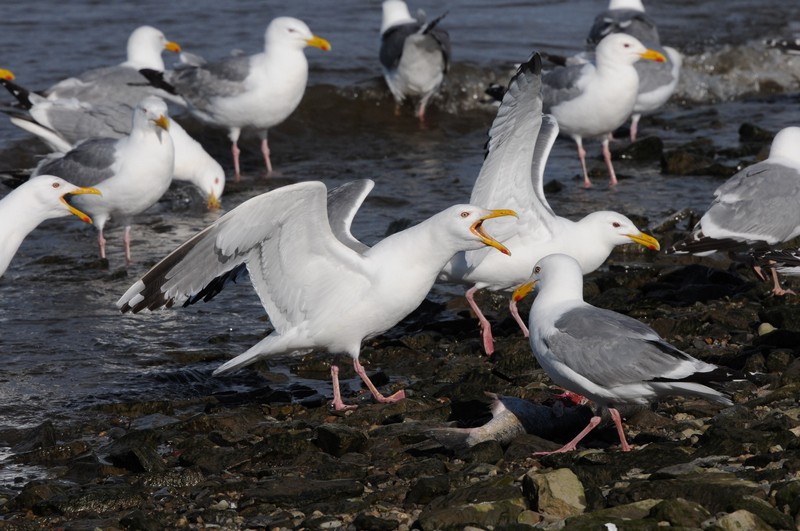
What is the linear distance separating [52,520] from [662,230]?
5.91 meters

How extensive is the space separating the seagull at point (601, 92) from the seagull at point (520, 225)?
4.15 metres

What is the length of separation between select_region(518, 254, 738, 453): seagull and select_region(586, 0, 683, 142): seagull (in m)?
7.74

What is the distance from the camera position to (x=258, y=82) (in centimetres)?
1284

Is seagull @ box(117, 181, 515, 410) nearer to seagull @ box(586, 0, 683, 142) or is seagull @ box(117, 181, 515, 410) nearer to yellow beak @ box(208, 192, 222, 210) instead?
yellow beak @ box(208, 192, 222, 210)

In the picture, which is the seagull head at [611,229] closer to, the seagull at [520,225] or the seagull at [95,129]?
the seagull at [520,225]

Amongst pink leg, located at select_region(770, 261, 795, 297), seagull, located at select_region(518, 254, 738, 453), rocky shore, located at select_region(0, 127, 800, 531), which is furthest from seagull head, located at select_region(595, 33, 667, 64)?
seagull, located at select_region(518, 254, 738, 453)

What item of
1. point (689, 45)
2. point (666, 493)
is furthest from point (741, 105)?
point (666, 493)

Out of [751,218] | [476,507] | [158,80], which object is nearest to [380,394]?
[476,507]

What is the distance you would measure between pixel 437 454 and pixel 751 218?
128 inches

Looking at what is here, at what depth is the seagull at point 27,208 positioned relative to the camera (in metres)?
7.27

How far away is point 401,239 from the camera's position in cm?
633

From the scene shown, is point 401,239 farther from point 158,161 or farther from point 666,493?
point 158,161

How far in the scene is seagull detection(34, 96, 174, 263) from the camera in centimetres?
990

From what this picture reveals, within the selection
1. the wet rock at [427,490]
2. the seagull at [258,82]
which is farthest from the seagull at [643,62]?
the wet rock at [427,490]
